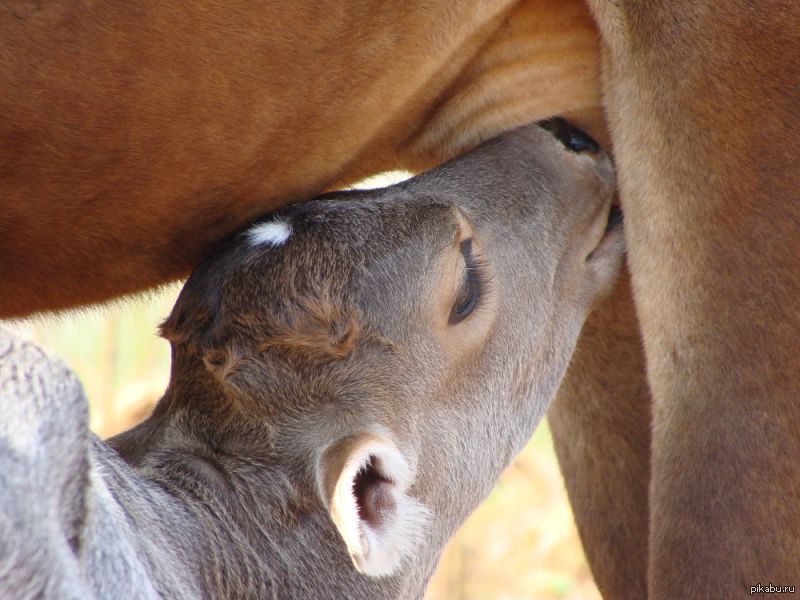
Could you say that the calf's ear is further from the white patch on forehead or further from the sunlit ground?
the sunlit ground

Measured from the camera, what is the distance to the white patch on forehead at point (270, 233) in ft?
9.41

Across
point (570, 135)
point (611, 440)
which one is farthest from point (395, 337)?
point (611, 440)

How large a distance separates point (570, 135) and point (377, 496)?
1122 millimetres

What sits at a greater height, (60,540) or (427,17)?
(427,17)

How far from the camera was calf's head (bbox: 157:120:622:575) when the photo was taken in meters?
2.75

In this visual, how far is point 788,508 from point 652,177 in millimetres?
720

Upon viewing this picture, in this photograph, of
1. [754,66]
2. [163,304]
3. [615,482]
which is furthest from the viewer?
[163,304]

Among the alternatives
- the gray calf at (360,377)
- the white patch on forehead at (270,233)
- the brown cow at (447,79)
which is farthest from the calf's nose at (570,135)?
the white patch on forehead at (270,233)

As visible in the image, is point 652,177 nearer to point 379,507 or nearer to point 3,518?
point 379,507

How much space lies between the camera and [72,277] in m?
2.81

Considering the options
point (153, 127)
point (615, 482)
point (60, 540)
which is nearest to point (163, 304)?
point (615, 482)

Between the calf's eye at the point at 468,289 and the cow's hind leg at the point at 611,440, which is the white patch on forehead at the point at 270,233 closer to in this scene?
the calf's eye at the point at 468,289

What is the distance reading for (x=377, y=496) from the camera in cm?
262

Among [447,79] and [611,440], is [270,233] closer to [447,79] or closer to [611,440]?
[447,79]
